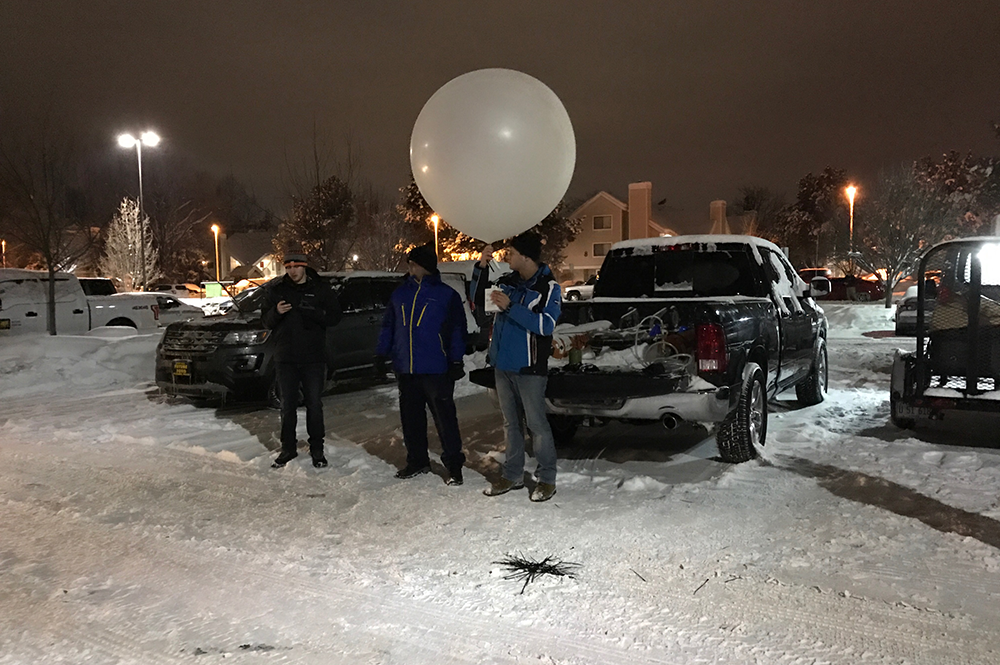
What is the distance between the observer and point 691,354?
18.8ft

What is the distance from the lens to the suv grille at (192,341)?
8875mm

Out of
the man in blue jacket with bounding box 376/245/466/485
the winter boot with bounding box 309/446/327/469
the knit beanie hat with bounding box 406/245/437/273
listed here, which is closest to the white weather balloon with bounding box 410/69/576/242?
the knit beanie hat with bounding box 406/245/437/273

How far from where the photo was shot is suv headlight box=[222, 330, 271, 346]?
29.1 feet

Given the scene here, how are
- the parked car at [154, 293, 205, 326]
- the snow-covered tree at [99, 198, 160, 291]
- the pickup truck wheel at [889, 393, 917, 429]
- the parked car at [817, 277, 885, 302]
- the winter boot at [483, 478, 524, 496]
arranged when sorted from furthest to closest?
the parked car at [817, 277, 885, 302], the snow-covered tree at [99, 198, 160, 291], the parked car at [154, 293, 205, 326], the pickup truck wheel at [889, 393, 917, 429], the winter boot at [483, 478, 524, 496]

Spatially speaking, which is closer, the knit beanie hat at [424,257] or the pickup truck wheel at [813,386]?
the knit beanie hat at [424,257]

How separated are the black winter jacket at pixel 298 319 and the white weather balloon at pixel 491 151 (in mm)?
1303

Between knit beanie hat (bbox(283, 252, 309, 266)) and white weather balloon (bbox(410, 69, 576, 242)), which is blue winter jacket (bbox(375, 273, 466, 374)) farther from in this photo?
knit beanie hat (bbox(283, 252, 309, 266))

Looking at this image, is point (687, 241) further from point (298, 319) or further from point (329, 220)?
point (329, 220)

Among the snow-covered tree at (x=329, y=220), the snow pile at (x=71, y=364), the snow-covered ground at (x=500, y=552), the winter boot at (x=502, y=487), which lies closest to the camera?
the snow-covered ground at (x=500, y=552)

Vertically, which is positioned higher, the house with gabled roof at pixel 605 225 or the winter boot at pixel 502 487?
the house with gabled roof at pixel 605 225

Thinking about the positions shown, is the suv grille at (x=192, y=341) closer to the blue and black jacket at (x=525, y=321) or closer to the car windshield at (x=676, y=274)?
the car windshield at (x=676, y=274)

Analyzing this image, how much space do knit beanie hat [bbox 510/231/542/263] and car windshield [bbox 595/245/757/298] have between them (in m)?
2.94

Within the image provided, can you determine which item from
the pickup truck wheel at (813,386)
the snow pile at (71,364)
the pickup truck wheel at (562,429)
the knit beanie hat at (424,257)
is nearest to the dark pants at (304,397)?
the knit beanie hat at (424,257)

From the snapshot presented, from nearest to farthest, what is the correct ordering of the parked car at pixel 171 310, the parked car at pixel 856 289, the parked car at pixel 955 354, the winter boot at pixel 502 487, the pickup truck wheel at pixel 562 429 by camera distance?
the winter boot at pixel 502 487
the parked car at pixel 955 354
the pickup truck wheel at pixel 562 429
the parked car at pixel 171 310
the parked car at pixel 856 289
